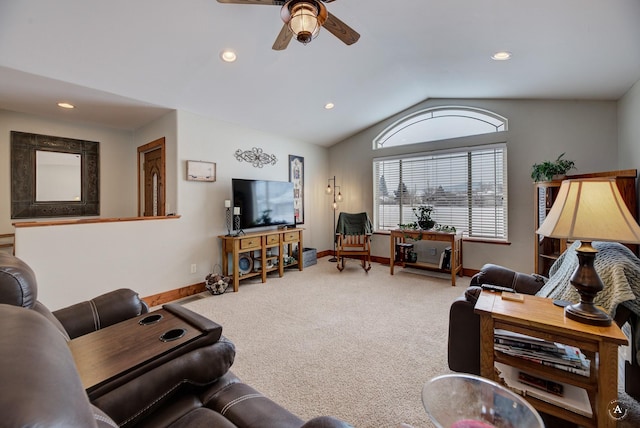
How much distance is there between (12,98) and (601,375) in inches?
212

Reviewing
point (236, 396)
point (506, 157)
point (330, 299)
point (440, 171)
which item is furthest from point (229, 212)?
point (506, 157)

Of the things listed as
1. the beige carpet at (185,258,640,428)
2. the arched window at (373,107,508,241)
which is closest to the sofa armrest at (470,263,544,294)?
the beige carpet at (185,258,640,428)

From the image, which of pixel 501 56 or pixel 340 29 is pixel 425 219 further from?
pixel 340 29

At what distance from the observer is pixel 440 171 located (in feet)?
15.5

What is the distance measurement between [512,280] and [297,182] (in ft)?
12.9

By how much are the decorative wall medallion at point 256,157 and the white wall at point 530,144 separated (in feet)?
8.66

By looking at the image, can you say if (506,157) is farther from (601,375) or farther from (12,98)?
(12,98)

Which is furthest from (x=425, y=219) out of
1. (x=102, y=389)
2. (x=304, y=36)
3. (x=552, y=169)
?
(x=102, y=389)

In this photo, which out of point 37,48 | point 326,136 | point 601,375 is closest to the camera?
point 601,375

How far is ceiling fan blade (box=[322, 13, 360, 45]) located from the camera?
74.3 inches

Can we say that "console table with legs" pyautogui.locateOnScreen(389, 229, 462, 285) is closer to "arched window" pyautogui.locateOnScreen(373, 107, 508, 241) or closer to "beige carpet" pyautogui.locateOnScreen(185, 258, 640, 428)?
"beige carpet" pyautogui.locateOnScreen(185, 258, 640, 428)

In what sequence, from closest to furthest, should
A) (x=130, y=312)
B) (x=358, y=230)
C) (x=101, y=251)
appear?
(x=130, y=312) < (x=101, y=251) < (x=358, y=230)

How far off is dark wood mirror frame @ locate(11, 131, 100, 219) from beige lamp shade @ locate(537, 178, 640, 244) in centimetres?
531

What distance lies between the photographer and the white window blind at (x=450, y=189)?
423cm
